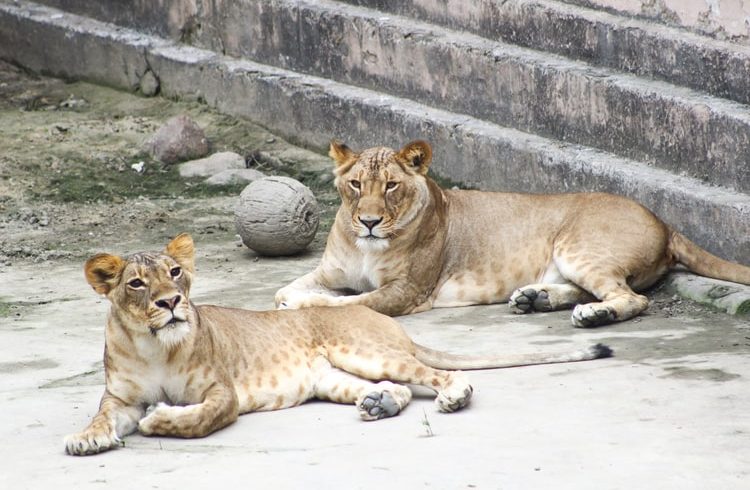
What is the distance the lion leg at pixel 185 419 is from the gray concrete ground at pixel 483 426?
0.15 ft

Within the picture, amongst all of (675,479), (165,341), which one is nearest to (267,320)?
(165,341)

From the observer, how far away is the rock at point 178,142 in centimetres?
1218

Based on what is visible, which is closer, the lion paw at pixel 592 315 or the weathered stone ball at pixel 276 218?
the lion paw at pixel 592 315

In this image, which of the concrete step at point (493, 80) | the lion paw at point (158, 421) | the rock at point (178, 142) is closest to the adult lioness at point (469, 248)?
the concrete step at point (493, 80)

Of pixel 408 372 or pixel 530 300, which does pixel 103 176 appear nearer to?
pixel 530 300

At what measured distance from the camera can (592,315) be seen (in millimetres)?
7699

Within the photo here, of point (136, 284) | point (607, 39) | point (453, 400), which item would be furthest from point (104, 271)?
point (607, 39)

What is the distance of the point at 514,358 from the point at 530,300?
1419 millimetres

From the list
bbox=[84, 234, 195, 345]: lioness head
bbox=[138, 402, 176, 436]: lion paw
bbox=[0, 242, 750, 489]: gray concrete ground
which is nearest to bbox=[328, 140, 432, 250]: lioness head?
bbox=[0, 242, 750, 489]: gray concrete ground

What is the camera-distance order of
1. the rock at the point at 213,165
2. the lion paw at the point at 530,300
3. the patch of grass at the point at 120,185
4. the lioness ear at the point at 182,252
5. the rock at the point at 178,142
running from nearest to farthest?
1. the lioness ear at the point at 182,252
2. the lion paw at the point at 530,300
3. the patch of grass at the point at 120,185
4. the rock at the point at 213,165
5. the rock at the point at 178,142

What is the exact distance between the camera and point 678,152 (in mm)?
9047

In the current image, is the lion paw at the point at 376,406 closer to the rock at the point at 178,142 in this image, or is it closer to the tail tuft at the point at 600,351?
the tail tuft at the point at 600,351

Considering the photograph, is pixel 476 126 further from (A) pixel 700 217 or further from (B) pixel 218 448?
(B) pixel 218 448

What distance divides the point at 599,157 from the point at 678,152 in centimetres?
66
